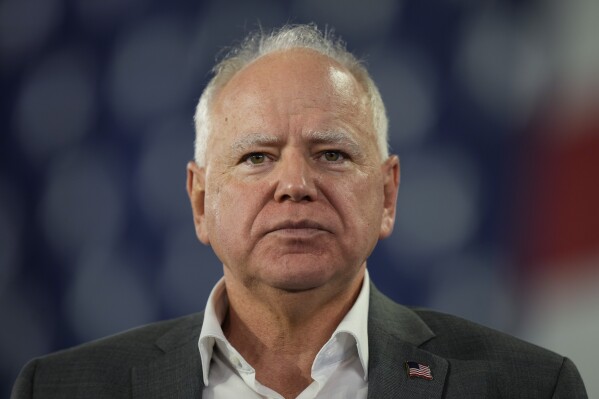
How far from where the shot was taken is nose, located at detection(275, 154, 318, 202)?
2.14 metres

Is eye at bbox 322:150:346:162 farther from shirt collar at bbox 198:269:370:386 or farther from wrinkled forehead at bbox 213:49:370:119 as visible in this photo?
shirt collar at bbox 198:269:370:386

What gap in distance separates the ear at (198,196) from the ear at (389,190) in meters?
0.47

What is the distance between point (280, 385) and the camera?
2.26 meters

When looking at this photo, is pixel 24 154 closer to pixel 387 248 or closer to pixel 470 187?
pixel 387 248

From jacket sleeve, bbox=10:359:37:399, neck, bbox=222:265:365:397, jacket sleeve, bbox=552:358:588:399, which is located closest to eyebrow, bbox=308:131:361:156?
neck, bbox=222:265:365:397

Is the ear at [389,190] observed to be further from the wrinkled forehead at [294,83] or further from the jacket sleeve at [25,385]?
the jacket sleeve at [25,385]

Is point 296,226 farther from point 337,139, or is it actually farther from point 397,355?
point 397,355

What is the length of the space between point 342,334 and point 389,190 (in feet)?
1.43

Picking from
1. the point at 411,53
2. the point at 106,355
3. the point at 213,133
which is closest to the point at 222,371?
the point at 106,355

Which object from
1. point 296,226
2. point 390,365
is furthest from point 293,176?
point 390,365

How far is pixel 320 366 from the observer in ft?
7.32

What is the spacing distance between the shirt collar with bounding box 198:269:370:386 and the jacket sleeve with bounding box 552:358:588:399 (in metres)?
0.46

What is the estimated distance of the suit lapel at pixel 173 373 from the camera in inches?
87.6

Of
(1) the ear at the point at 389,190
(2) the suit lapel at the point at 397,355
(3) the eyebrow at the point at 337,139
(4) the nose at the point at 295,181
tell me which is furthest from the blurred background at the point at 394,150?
(4) the nose at the point at 295,181
